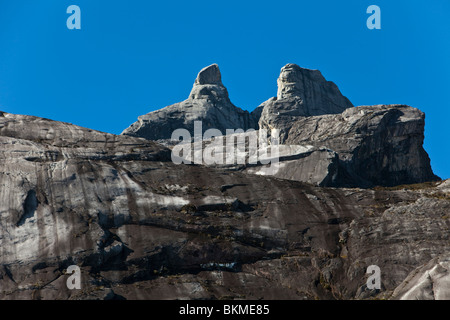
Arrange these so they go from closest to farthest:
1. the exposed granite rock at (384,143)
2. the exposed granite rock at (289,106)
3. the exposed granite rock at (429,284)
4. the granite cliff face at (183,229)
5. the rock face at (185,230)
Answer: the exposed granite rock at (429,284)
the granite cliff face at (183,229)
the rock face at (185,230)
the exposed granite rock at (384,143)
the exposed granite rock at (289,106)

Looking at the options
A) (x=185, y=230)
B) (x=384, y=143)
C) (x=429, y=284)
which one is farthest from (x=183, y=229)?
(x=384, y=143)

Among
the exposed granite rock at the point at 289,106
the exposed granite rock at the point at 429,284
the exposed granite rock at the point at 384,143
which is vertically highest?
the exposed granite rock at the point at 289,106

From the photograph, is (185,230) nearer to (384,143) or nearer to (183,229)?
(183,229)

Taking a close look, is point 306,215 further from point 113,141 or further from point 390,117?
point 390,117

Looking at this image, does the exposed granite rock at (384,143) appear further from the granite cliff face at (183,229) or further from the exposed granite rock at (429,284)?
the exposed granite rock at (429,284)

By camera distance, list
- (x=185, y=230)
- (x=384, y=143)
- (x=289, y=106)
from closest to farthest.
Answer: (x=185, y=230)
(x=384, y=143)
(x=289, y=106)

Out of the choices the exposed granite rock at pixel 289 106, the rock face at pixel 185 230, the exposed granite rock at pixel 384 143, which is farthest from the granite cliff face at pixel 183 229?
the exposed granite rock at pixel 289 106

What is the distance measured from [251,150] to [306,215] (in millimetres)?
50453

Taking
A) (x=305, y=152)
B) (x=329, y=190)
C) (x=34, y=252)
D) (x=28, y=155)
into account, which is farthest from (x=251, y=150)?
(x=34, y=252)

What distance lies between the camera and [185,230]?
222ft

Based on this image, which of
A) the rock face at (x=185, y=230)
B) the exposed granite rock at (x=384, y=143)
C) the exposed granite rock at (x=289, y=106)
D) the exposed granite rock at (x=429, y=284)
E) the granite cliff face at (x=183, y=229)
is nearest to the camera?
the exposed granite rock at (x=429, y=284)

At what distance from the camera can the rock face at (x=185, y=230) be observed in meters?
61.9

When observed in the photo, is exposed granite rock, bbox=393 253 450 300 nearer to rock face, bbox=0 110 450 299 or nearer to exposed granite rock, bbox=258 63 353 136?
rock face, bbox=0 110 450 299
